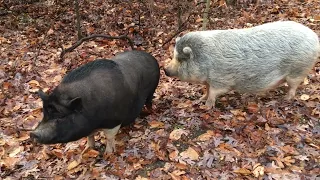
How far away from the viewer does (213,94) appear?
571 cm

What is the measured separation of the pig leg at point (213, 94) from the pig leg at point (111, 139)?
1800 mm

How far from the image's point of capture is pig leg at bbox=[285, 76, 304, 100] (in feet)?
18.7

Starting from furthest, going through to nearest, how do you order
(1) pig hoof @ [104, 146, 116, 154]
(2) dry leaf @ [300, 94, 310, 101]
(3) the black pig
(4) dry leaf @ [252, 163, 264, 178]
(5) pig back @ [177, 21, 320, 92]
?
(2) dry leaf @ [300, 94, 310, 101] < (5) pig back @ [177, 21, 320, 92] < (1) pig hoof @ [104, 146, 116, 154] < (4) dry leaf @ [252, 163, 264, 178] < (3) the black pig

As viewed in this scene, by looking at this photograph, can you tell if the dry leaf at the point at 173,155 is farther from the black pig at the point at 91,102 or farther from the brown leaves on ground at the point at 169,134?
the black pig at the point at 91,102

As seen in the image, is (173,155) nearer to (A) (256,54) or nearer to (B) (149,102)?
(B) (149,102)

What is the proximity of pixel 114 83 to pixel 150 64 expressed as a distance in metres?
1.02

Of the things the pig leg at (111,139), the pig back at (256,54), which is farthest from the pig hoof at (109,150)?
the pig back at (256,54)

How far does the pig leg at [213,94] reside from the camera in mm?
5691

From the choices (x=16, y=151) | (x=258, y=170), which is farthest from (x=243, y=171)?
(x=16, y=151)

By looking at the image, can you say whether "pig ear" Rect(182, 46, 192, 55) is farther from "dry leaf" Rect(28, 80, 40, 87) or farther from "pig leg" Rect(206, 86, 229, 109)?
"dry leaf" Rect(28, 80, 40, 87)

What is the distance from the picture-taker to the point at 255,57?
18.2 feet

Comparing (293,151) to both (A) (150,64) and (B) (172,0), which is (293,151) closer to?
(A) (150,64)

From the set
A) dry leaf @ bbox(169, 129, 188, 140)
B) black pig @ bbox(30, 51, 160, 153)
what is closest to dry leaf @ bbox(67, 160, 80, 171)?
black pig @ bbox(30, 51, 160, 153)

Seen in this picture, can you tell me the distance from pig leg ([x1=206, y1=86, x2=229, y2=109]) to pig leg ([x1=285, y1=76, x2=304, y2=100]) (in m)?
1.05
